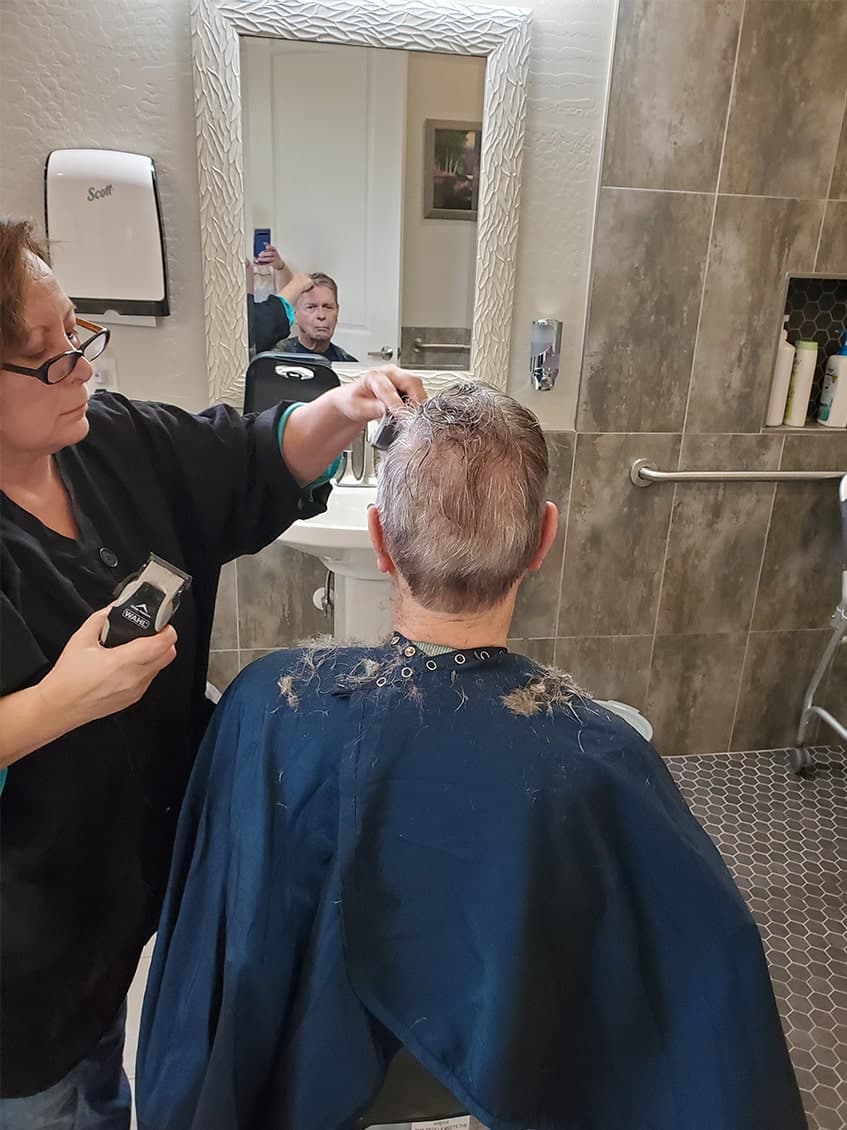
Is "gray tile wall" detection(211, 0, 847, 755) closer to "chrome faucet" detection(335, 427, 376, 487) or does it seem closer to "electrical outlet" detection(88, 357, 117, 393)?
"chrome faucet" detection(335, 427, 376, 487)

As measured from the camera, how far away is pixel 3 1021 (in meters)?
0.92

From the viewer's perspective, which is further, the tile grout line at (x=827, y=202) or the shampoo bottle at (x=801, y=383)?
the shampoo bottle at (x=801, y=383)

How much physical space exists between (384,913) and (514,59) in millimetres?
1879

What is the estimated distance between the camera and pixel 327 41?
1.86 m

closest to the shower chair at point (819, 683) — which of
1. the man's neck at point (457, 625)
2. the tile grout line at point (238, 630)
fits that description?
the tile grout line at point (238, 630)

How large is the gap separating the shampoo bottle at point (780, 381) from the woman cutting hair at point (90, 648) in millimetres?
1580

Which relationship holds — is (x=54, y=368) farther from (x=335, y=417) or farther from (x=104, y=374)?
(x=104, y=374)

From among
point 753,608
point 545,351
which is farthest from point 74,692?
point 753,608

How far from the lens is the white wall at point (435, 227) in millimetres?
1925

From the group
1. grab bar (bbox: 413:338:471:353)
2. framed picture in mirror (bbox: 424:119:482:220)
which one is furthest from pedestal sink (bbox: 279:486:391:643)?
framed picture in mirror (bbox: 424:119:482:220)

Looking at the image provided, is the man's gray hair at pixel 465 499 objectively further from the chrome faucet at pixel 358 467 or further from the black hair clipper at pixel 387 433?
the chrome faucet at pixel 358 467

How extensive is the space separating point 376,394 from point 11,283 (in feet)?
1.40

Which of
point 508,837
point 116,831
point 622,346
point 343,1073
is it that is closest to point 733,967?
point 508,837

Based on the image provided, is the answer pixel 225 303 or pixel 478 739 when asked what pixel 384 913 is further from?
pixel 225 303
